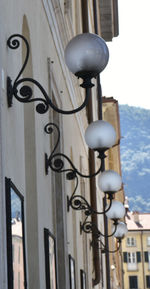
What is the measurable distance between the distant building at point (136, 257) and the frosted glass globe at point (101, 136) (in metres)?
58.6

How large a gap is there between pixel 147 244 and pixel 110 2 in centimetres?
4452

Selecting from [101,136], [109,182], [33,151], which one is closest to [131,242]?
[109,182]

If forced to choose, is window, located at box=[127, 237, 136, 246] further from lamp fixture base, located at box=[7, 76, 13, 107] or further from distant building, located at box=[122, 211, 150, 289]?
lamp fixture base, located at box=[7, 76, 13, 107]

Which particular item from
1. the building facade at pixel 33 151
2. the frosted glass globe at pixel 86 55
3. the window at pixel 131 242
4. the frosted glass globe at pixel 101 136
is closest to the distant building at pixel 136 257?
the window at pixel 131 242

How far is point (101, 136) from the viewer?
5.39 meters

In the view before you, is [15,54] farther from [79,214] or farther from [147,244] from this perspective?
[147,244]

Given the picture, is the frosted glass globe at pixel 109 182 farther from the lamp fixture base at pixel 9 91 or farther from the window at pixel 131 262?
the window at pixel 131 262

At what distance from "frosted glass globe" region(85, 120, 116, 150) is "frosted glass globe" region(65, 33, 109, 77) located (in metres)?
1.56

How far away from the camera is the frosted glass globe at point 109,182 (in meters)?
6.84

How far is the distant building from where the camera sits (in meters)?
63.8

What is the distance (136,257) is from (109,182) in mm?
58342

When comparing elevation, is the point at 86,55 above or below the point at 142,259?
above

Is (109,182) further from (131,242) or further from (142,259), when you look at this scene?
(142,259)

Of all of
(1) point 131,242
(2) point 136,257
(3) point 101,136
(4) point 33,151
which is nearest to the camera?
(4) point 33,151
